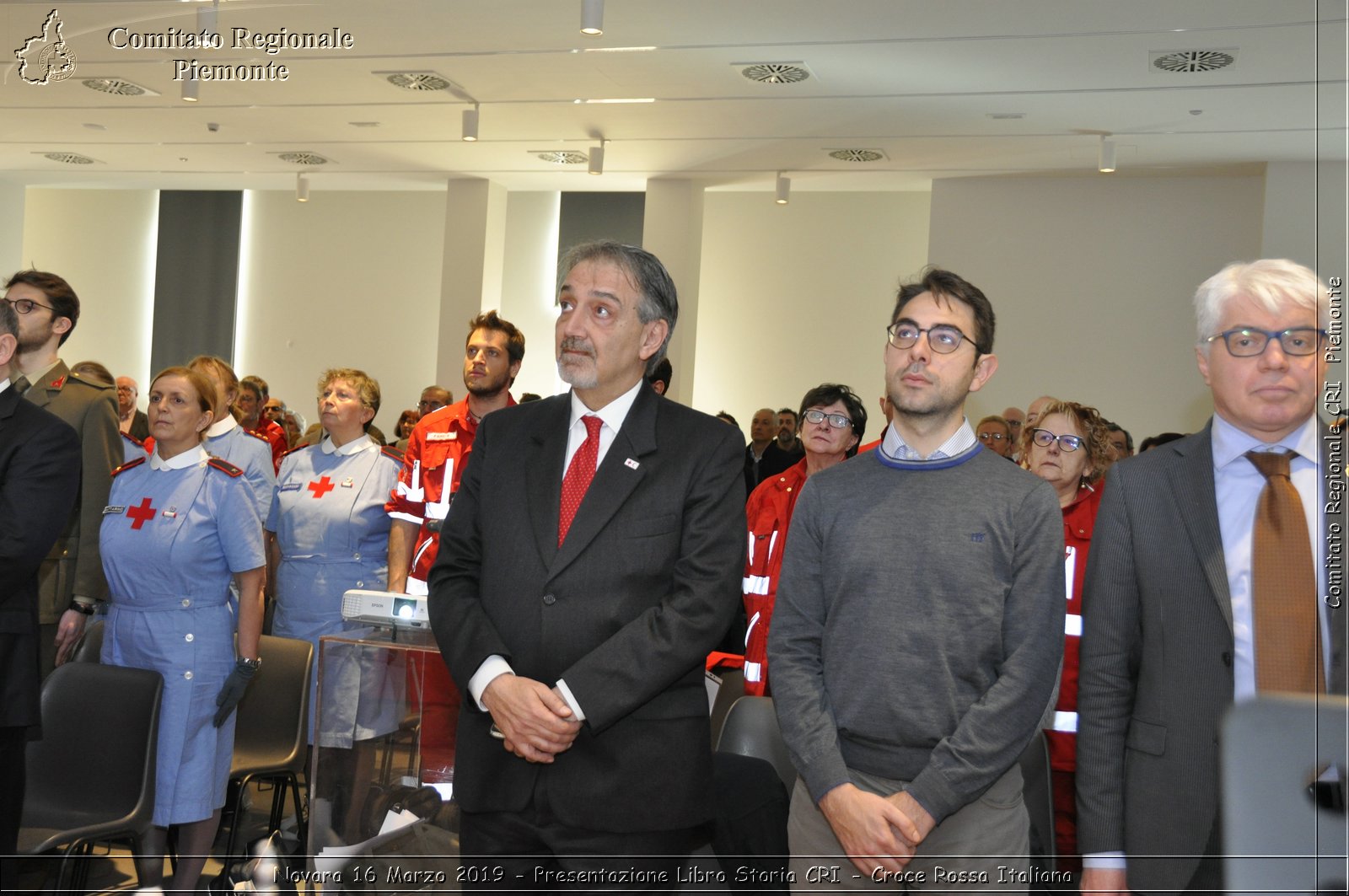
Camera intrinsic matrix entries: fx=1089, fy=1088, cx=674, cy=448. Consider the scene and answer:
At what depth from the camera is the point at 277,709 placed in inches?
141

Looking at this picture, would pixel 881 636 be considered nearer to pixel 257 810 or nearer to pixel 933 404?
pixel 933 404

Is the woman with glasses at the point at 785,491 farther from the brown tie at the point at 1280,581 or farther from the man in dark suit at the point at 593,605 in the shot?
the brown tie at the point at 1280,581

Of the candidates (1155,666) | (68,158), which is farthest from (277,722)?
(68,158)

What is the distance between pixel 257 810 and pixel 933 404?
3.64 m

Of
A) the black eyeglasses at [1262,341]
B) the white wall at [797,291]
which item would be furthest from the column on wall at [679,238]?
the black eyeglasses at [1262,341]

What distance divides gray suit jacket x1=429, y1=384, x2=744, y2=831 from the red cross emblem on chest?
5.03 feet

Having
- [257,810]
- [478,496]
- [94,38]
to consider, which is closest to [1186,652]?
[478,496]

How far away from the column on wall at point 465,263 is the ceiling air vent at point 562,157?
4.22ft

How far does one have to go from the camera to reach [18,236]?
519 inches

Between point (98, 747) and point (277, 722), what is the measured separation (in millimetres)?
663

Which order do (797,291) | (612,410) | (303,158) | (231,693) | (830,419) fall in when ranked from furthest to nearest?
(797,291) → (303,158) → (830,419) → (231,693) → (612,410)

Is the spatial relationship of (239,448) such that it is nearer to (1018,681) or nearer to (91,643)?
(91,643)

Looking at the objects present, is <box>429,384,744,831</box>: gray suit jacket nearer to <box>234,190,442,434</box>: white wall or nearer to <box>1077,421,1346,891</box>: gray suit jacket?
<box>1077,421,1346,891</box>: gray suit jacket

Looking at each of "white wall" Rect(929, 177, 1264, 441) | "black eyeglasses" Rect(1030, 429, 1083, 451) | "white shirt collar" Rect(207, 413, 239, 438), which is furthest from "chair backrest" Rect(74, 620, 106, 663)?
"white wall" Rect(929, 177, 1264, 441)
